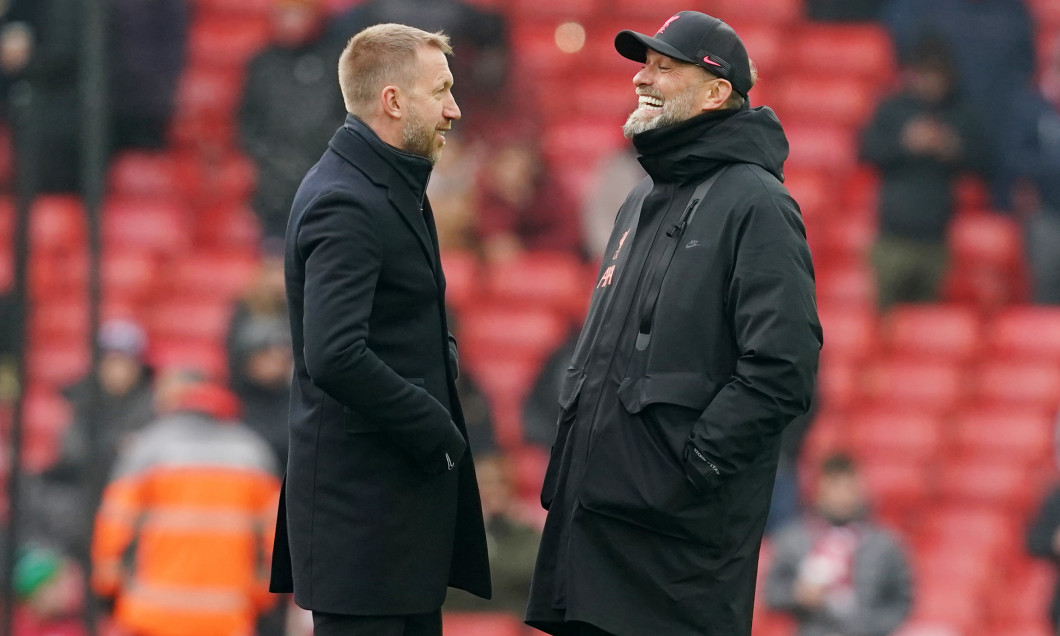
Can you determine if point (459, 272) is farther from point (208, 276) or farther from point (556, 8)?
point (556, 8)

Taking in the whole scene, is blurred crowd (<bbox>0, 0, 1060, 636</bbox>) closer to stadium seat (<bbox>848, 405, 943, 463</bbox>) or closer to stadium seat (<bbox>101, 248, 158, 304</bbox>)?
stadium seat (<bbox>101, 248, 158, 304</bbox>)

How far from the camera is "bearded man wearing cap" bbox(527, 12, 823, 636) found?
3270 millimetres

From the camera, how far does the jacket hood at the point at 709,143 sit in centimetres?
343

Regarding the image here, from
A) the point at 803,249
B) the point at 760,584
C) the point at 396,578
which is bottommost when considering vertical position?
the point at 760,584

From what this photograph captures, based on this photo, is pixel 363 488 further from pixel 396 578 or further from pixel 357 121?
pixel 357 121

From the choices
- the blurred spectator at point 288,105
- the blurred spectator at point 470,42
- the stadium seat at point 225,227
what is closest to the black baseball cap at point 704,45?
the blurred spectator at point 288,105

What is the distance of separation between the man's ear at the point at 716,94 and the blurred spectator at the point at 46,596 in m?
4.21

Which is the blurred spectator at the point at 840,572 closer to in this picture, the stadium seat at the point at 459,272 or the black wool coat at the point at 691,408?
the stadium seat at the point at 459,272

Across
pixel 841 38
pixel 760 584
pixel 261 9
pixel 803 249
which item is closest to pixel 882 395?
pixel 760 584

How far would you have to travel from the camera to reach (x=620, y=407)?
3363mm

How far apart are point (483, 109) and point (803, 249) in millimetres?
5110

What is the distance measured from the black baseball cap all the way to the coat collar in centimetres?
52

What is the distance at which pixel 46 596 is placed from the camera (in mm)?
6750

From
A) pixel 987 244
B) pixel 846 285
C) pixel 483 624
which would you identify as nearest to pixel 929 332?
pixel 846 285
